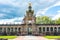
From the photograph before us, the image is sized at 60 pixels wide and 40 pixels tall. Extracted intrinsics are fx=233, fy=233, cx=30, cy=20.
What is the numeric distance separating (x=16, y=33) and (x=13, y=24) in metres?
5.05

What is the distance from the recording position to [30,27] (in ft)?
240

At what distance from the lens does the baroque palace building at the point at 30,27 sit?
72.2m

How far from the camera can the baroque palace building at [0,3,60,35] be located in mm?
72250

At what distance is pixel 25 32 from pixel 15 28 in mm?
3878

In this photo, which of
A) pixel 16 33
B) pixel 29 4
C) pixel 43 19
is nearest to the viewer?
pixel 16 33

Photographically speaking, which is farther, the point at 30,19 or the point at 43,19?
the point at 43,19

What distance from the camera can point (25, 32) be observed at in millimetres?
72250

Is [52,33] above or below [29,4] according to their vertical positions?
below

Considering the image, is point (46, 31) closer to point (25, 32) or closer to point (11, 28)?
point (25, 32)

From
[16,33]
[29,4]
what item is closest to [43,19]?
[29,4]

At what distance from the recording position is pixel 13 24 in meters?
74.7

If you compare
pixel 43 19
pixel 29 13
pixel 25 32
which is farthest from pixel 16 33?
pixel 43 19

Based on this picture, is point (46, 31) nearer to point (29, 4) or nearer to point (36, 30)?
point (36, 30)

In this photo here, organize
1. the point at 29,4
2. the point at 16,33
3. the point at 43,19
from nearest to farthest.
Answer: the point at 16,33
the point at 29,4
the point at 43,19
